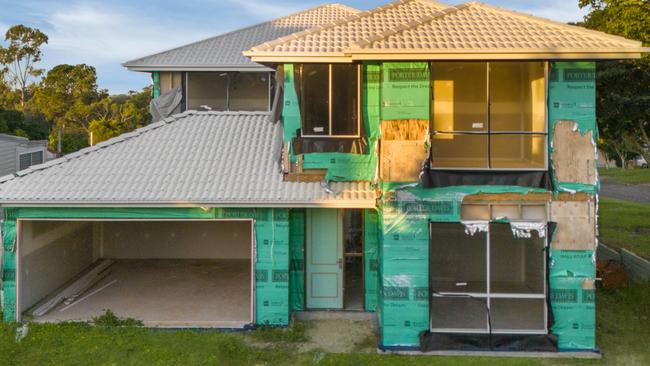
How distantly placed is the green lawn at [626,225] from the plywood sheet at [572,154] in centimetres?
1036

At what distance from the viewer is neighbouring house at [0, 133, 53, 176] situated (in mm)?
24953

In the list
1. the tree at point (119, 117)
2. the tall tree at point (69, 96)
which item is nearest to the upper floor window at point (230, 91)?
the tree at point (119, 117)

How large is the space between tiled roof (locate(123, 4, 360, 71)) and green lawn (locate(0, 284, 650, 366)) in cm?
890

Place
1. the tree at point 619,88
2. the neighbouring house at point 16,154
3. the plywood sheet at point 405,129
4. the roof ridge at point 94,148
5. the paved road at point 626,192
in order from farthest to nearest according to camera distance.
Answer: the paved road at point 626,192 → the neighbouring house at point 16,154 → the tree at point 619,88 → the roof ridge at point 94,148 → the plywood sheet at point 405,129

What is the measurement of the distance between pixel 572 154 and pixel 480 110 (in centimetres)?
384

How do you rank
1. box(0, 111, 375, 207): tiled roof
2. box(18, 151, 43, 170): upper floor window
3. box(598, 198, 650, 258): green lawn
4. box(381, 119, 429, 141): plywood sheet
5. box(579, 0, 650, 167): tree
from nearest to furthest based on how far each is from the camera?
box(381, 119, 429, 141): plywood sheet
box(0, 111, 375, 207): tiled roof
box(579, 0, 650, 167): tree
box(598, 198, 650, 258): green lawn
box(18, 151, 43, 170): upper floor window

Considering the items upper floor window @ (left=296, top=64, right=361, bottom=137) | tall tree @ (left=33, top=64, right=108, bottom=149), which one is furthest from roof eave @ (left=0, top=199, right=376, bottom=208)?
tall tree @ (left=33, top=64, right=108, bottom=149)

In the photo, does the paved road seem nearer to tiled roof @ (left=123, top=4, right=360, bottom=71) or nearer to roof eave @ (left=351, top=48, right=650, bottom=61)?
tiled roof @ (left=123, top=4, right=360, bottom=71)

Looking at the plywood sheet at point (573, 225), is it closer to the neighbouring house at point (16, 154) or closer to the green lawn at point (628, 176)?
the neighbouring house at point (16, 154)

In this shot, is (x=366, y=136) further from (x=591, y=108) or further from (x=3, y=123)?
(x=3, y=123)

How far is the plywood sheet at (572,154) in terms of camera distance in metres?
10.8

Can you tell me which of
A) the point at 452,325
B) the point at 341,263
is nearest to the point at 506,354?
the point at 452,325

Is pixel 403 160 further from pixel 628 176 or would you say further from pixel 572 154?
pixel 628 176

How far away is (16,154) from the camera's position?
26.0 metres
